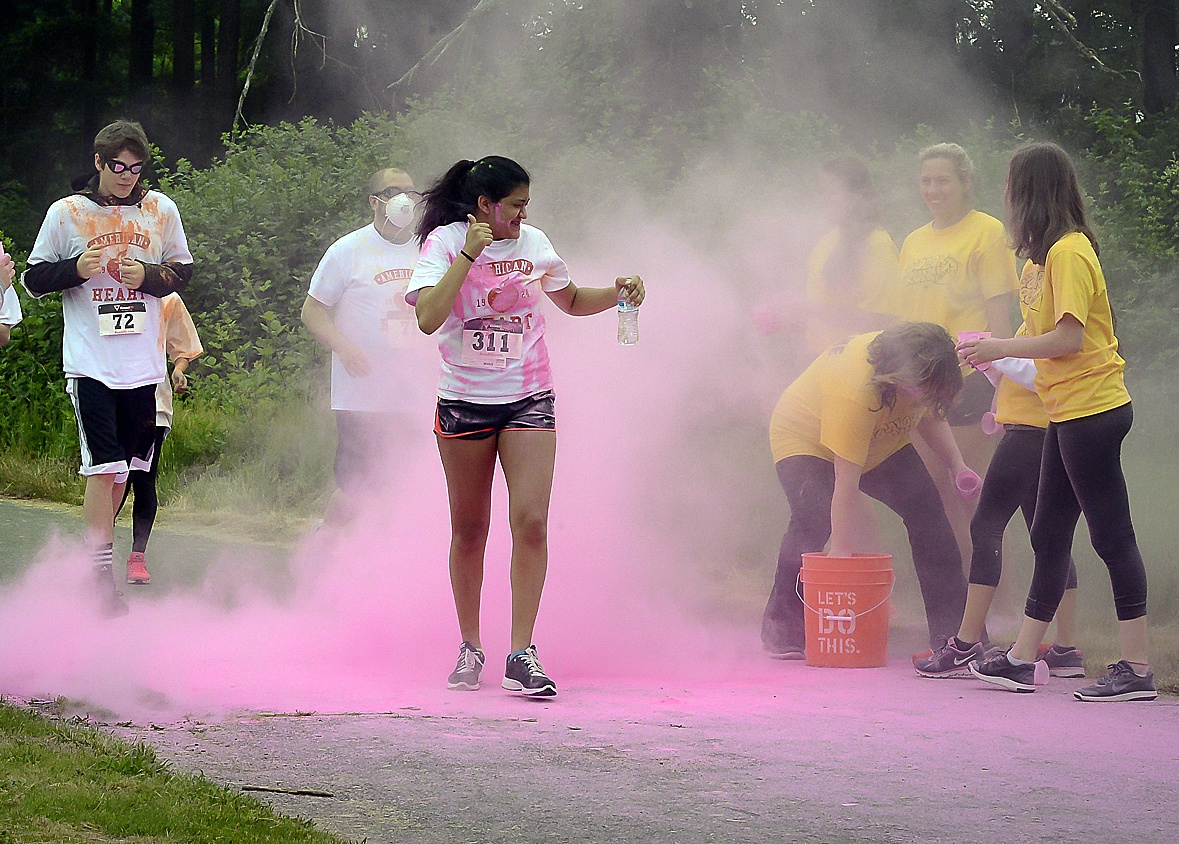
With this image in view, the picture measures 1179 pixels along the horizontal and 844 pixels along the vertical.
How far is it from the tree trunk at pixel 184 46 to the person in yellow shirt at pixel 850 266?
55.8ft

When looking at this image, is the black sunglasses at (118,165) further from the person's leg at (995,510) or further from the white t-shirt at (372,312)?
the person's leg at (995,510)

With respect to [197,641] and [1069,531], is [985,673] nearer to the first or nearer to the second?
[1069,531]

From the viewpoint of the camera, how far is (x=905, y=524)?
18.4 ft

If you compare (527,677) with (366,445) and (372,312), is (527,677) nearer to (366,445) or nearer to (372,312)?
(366,445)

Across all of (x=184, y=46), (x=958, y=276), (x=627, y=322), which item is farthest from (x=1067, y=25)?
(x=184, y=46)

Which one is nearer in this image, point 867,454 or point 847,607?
point 847,607

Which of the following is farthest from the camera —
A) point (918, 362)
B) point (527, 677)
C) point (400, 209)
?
point (400, 209)

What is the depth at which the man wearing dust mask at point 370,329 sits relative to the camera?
20.4 feet

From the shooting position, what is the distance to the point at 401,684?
4852 mm

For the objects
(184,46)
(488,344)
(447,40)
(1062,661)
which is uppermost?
(184,46)

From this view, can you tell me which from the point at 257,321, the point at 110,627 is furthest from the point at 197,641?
the point at 257,321

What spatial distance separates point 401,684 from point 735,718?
108 cm

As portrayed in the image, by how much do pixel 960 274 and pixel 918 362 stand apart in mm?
673

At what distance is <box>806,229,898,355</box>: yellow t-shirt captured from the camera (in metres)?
6.04
